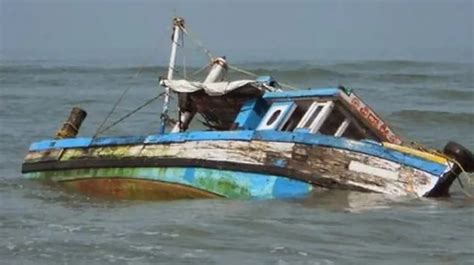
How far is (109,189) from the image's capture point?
1362 cm

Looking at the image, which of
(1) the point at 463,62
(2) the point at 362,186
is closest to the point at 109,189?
(2) the point at 362,186

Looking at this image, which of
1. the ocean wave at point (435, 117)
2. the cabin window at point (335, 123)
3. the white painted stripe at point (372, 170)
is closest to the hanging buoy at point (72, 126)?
the cabin window at point (335, 123)

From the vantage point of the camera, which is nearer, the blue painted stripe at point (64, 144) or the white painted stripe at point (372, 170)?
the white painted stripe at point (372, 170)

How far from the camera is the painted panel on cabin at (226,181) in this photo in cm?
1243

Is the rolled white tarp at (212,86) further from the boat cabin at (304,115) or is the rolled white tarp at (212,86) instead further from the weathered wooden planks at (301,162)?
the weathered wooden planks at (301,162)

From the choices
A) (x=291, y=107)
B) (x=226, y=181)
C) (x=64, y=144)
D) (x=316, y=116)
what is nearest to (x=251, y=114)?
(x=291, y=107)

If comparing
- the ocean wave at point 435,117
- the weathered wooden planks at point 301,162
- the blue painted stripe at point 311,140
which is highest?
the blue painted stripe at point 311,140

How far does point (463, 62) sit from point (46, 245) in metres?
36.8

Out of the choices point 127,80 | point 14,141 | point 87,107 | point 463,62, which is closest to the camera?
point 14,141

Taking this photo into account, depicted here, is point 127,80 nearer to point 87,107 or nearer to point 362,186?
point 87,107

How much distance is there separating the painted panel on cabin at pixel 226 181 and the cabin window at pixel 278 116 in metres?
0.83

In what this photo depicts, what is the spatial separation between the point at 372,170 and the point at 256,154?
1362 mm

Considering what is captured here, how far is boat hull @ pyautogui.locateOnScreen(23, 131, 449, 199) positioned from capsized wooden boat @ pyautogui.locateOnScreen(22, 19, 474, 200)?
0.04 feet

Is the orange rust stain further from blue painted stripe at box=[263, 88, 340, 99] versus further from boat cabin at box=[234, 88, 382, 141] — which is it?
blue painted stripe at box=[263, 88, 340, 99]
